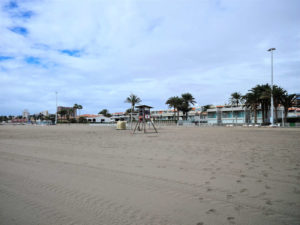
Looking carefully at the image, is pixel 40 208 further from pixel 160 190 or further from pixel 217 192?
pixel 217 192

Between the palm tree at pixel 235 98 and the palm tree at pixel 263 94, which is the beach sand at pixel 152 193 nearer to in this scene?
the palm tree at pixel 263 94

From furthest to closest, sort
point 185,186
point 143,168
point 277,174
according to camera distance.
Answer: point 143,168
point 277,174
point 185,186

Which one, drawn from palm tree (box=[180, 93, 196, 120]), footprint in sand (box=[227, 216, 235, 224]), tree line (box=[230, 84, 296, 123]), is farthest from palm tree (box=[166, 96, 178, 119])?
footprint in sand (box=[227, 216, 235, 224])

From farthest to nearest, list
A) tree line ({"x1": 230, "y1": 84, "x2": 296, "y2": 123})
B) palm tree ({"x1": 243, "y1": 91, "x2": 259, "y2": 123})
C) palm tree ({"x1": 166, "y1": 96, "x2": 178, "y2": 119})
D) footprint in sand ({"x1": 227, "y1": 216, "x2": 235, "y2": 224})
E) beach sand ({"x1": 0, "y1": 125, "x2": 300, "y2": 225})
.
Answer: palm tree ({"x1": 166, "y1": 96, "x2": 178, "y2": 119}), palm tree ({"x1": 243, "y1": 91, "x2": 259, "y2": 123}), tree line ({"x1": 230, "y1": 84, "x2": 296, "y2": 123}), beach sand ({"x1": 0, "y1": 125, "x2": 300, "y2": 225}), footprint in sand ({"x1": 227, "y1": 216, "x2": 235, "y2": 224})

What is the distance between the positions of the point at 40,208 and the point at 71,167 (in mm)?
2990

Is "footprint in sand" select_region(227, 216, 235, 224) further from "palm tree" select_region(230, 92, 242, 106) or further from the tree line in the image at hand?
"palm tree" select_region(230, 92, 242, 106)

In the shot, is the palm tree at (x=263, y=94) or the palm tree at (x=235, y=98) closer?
the palm tree at (x=263, y=94)

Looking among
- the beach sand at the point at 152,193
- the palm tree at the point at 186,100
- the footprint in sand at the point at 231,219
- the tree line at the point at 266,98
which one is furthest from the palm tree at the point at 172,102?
the footprint in sand at the point at 231,219

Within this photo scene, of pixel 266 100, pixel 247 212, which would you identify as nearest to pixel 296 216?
pixel 247 212

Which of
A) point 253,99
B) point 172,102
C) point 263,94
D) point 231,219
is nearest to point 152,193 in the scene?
point 231,219

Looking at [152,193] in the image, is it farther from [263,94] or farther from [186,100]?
[186,100]

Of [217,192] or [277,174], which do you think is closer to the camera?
[217,192]

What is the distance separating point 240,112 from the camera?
62.6 m

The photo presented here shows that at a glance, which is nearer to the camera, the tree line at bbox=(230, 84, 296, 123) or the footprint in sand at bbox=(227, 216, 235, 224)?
the footprint in sand at bbox=(227, 216, 235, 224)
